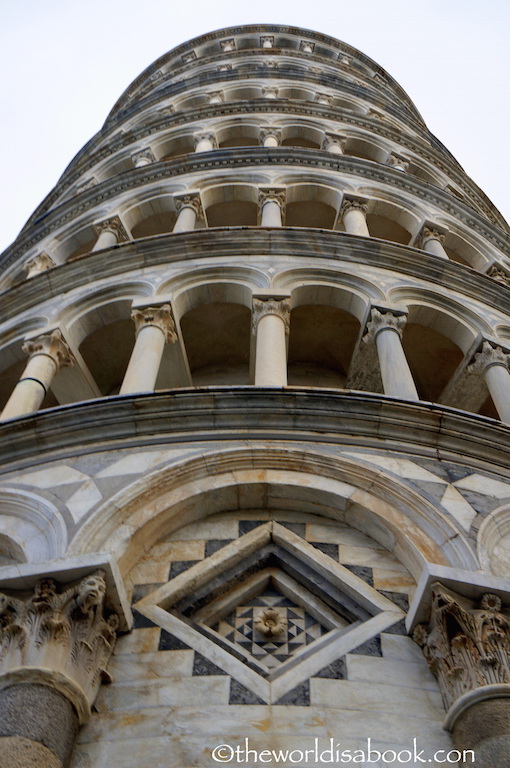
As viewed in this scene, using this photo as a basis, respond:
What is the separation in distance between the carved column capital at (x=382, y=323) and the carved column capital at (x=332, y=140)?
35.5ft

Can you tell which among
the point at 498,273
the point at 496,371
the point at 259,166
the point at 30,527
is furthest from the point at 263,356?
the point at 259,166

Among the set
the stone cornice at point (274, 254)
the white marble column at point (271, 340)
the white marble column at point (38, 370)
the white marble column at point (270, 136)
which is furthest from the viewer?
the white marble column at point (270, 136)

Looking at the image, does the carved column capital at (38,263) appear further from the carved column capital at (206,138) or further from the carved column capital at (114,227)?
the carved column capital at (206,138)

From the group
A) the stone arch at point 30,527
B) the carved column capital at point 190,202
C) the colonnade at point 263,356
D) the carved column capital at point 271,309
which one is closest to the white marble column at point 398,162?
the carved column capital at point 190,202

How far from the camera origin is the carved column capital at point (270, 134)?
19.3 metres

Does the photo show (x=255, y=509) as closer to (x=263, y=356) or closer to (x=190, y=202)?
(x=263, y=356)

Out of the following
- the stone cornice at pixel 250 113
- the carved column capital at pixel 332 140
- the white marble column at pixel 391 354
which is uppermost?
the stone cornice at pixel 250 113

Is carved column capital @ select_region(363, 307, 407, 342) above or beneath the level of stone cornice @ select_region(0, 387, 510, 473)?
above

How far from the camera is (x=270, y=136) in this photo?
1923 centimetres

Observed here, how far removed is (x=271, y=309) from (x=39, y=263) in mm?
7022

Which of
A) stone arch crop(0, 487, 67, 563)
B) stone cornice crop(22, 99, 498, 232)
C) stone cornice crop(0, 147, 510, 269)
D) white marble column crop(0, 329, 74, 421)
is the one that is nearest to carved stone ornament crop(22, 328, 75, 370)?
white marble column crop(0, 329, 74, 421)

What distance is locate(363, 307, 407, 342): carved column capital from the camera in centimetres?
982

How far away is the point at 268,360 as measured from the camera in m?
8.70

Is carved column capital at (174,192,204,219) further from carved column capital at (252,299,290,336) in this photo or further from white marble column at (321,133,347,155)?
white marble column at (321,133,347,155)
